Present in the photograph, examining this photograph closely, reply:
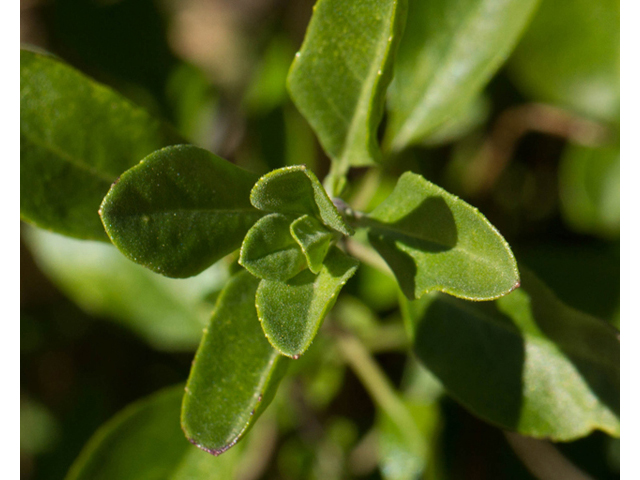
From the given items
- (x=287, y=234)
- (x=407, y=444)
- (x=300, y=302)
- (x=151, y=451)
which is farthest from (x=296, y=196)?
(x=407, y=444)

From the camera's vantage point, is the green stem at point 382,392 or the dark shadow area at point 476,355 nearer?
the dark shadow area at point 476,355

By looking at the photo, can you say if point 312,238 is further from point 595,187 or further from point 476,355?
point 595,187

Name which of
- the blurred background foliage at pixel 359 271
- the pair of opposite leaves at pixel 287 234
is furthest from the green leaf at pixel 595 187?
the pair of opposite leaves at pixel 287 234

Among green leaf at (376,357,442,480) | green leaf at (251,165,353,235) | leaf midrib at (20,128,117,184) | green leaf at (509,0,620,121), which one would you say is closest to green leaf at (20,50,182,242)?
leaf midrib at (20,128,117,184)

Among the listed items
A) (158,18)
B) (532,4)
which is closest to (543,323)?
(532,4)

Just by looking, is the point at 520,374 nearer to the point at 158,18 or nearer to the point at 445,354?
the point at 445,354

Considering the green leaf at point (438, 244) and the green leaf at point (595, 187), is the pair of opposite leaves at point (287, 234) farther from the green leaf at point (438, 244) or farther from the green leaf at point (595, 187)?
the green leaf at point (595, 187)
